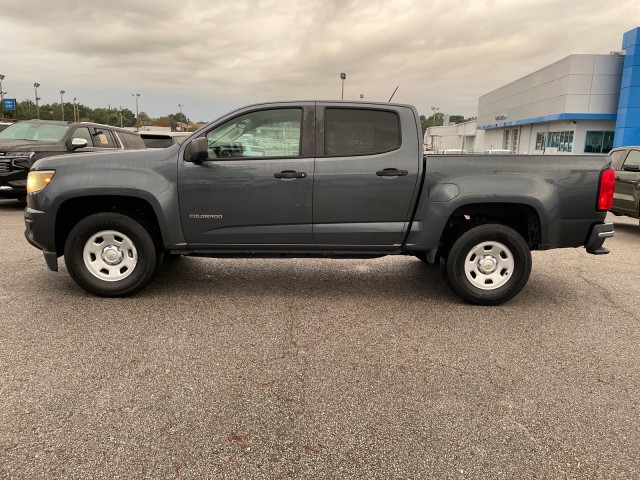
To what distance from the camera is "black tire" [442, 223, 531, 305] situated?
16.1ft

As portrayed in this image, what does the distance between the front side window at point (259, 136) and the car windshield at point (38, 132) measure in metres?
8.01

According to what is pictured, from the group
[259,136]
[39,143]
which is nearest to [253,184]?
[259,136]

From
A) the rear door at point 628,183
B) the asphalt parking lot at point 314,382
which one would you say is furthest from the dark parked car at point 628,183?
the asphalt parking lot at point 314,382

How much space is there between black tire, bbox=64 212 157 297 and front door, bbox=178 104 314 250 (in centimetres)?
49

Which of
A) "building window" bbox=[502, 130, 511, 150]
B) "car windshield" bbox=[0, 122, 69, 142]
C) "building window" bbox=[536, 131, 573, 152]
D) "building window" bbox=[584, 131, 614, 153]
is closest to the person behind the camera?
"car windshield" bbox=[0, 122, 69, 142]

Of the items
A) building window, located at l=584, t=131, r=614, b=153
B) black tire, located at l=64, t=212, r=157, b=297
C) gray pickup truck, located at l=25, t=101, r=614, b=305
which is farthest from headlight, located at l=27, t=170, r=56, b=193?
building window, located at l=584, t=131, r=614, b=153

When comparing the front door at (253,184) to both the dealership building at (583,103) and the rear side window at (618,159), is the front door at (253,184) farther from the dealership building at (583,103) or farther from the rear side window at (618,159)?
the dealership building at (583,103)

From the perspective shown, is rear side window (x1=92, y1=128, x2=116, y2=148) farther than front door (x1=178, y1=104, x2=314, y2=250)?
Yes

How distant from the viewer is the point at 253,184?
4.80 m

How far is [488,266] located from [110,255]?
3.90 m

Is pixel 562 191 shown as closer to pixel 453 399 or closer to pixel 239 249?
pixel 453 399

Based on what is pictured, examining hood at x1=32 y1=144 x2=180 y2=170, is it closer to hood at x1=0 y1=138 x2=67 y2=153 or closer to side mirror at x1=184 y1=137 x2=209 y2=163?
side mirror at x1=184 y1=137 x2=209 y2=163

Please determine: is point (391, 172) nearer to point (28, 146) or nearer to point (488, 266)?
point (488, 266)

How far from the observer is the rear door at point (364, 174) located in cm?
482
